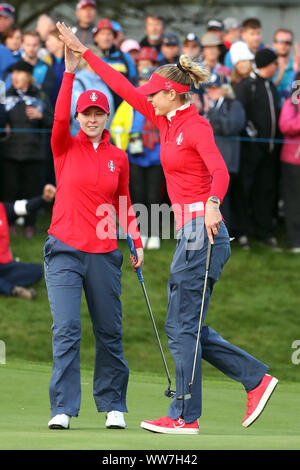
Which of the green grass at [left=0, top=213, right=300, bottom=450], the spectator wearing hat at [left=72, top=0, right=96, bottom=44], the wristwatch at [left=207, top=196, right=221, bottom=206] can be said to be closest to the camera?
the green grass at [left=0, top=213, right=300, bottom=450]

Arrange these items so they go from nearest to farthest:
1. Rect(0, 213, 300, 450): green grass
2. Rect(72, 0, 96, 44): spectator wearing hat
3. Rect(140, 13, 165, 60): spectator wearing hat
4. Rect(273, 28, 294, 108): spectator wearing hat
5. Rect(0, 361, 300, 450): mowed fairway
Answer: Rect(0, 361, 300, 450): mowed fairway, Rect(0, 213, 300, 450): green grass, Rect(72, 0, 96, 44): spectator wearing hat, Rect(273, 28, 294, 108): spectator wearing hat, Rect(140, 13, 165, 60): spectator wearing hat

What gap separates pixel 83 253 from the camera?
7.14m

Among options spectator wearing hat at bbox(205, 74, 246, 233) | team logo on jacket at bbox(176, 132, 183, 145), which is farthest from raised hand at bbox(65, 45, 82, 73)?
spectator wearing hat at bbox(205, 74, 246, 233)

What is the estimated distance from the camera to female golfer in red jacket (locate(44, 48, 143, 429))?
A: 704 cm

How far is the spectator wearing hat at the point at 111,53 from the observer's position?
1434 cm

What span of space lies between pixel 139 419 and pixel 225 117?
685 cm

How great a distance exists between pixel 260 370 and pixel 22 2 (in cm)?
Answer: 1333

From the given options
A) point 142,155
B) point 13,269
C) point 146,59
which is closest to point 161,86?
point 13,269

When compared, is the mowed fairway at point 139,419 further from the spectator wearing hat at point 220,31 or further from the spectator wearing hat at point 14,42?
the spectator wearing hat at point 220,31

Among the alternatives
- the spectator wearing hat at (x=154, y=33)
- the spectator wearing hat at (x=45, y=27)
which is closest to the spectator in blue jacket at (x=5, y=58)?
the spectator wearing hat at (x=45, y=27)

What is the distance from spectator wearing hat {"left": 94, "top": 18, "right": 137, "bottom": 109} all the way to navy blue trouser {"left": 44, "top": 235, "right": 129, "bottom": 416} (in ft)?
23.9

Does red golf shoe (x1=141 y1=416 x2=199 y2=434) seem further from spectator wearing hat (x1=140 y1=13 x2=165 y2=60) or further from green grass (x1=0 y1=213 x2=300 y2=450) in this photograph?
spectator wearing hat (x1=140 y1=13 x2=165 y2=60)

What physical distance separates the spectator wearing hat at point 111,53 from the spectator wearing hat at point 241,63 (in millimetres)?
1324

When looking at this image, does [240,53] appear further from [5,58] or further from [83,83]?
[5,58]
